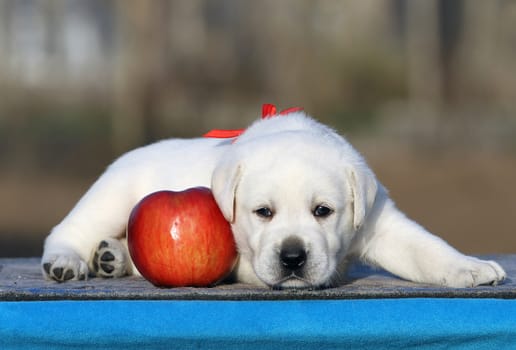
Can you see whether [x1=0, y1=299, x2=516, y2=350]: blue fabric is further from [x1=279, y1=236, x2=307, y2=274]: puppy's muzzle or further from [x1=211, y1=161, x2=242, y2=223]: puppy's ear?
[x1=211, y1=161, x2=242, y2=223]: puppy's ear

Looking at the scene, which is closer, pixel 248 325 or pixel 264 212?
pixel 248 325

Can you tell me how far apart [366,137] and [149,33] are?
5.08 meters

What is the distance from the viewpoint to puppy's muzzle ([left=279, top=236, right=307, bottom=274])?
356 centimetres

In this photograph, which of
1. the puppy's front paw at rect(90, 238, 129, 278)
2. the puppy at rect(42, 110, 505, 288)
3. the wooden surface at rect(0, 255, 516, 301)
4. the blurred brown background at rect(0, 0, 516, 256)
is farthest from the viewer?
→ the blurred brown background at rect(0, 0, 516, 256)

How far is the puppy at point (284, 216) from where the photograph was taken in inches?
145

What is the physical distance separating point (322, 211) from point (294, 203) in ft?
0.45

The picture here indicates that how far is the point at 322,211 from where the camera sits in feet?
12.4

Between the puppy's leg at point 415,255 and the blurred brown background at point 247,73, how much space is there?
12622 mm

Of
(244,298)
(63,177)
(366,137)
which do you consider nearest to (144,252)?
(244,298)

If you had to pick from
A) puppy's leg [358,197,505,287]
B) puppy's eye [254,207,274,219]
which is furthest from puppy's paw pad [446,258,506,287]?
puppy's eye [254,207,274,219]

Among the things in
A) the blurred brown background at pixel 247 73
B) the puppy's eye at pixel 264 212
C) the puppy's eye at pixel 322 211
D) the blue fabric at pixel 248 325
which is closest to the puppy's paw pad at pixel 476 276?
the blue fabric at pixel 248 325

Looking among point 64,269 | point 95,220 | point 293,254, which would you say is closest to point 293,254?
point 293,254

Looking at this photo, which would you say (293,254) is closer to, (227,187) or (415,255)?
(227,187)

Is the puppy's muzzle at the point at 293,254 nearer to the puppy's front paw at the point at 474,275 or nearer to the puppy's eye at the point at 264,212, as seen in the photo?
the puppy's eye at the point at 264,212
